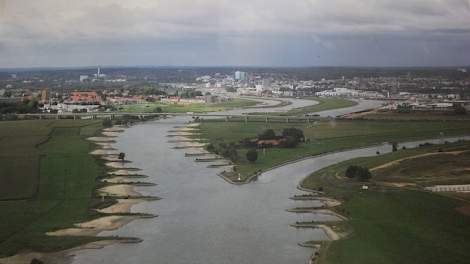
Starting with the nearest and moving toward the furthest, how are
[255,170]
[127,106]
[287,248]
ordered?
[287,248]
[255,170]
[127,106]

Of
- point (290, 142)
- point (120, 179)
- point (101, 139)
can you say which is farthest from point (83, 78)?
point (120, 179)

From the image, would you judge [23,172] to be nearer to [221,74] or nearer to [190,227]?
[190,227]

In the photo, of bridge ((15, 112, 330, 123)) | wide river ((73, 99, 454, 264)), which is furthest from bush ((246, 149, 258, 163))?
bridge ((15, 112, 330, 123))

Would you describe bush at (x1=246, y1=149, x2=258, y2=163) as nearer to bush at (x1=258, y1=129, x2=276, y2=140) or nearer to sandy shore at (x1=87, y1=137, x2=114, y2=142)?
bush at (x1=258, y1=129, x2=276, y2=140)

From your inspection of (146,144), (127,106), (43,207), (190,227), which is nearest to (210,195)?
(190,227)

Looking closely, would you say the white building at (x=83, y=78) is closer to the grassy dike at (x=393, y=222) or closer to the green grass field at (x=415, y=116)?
the green grass field at (x=415, y=116)

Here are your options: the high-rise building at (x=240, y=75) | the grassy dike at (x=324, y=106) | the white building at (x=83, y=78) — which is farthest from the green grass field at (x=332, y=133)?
the white building at (x=83, y=78)

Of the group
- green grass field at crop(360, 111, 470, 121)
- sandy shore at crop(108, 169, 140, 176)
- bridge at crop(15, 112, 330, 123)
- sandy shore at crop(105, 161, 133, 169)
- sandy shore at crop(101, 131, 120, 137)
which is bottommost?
sandy shore at crop(108, 169, 140, 176)
